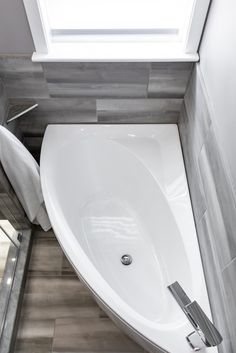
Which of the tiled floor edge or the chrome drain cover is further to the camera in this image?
the chrome drain cover

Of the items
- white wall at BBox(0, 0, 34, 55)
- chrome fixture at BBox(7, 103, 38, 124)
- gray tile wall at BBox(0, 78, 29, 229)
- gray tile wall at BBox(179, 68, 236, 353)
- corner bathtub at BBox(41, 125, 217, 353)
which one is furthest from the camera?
chrome fixture at BBox(7, 103, 38, 124)

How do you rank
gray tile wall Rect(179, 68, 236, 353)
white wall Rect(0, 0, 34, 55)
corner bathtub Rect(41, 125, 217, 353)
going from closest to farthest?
1. gray tile wall Rect(179, 68, 236, 353)
2. white wall Rect(0, 0, 34, 55)
3. corner bathtub Rect(41, 125, 217, 353)

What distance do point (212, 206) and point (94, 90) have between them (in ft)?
2.77

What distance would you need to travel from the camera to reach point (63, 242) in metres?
1.33

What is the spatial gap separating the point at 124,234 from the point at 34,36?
1113 mm

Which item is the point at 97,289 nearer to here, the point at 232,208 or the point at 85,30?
the point at 232,208

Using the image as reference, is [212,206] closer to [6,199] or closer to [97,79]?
[97,79]

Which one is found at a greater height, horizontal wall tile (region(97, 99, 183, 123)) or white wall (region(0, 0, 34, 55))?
white wall (region(0, 0, 34, 55))

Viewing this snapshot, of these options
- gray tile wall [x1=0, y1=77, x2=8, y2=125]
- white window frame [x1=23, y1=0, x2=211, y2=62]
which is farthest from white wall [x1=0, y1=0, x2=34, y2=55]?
gray tile wall [x1=0, y1=77, x2=8, y2=125]

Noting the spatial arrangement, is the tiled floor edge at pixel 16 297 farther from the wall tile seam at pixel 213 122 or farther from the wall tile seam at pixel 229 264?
the wall tile seam at pixel 213 122

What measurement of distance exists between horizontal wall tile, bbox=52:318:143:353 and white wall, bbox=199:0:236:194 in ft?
3.45

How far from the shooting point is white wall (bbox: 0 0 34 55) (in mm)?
1293

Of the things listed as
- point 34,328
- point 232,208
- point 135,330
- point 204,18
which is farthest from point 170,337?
point 204,18

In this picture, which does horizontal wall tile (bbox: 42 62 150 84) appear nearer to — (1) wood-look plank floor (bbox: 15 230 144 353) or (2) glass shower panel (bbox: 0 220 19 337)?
(2) glass shower panel (bbox: 0 220 19 337)
